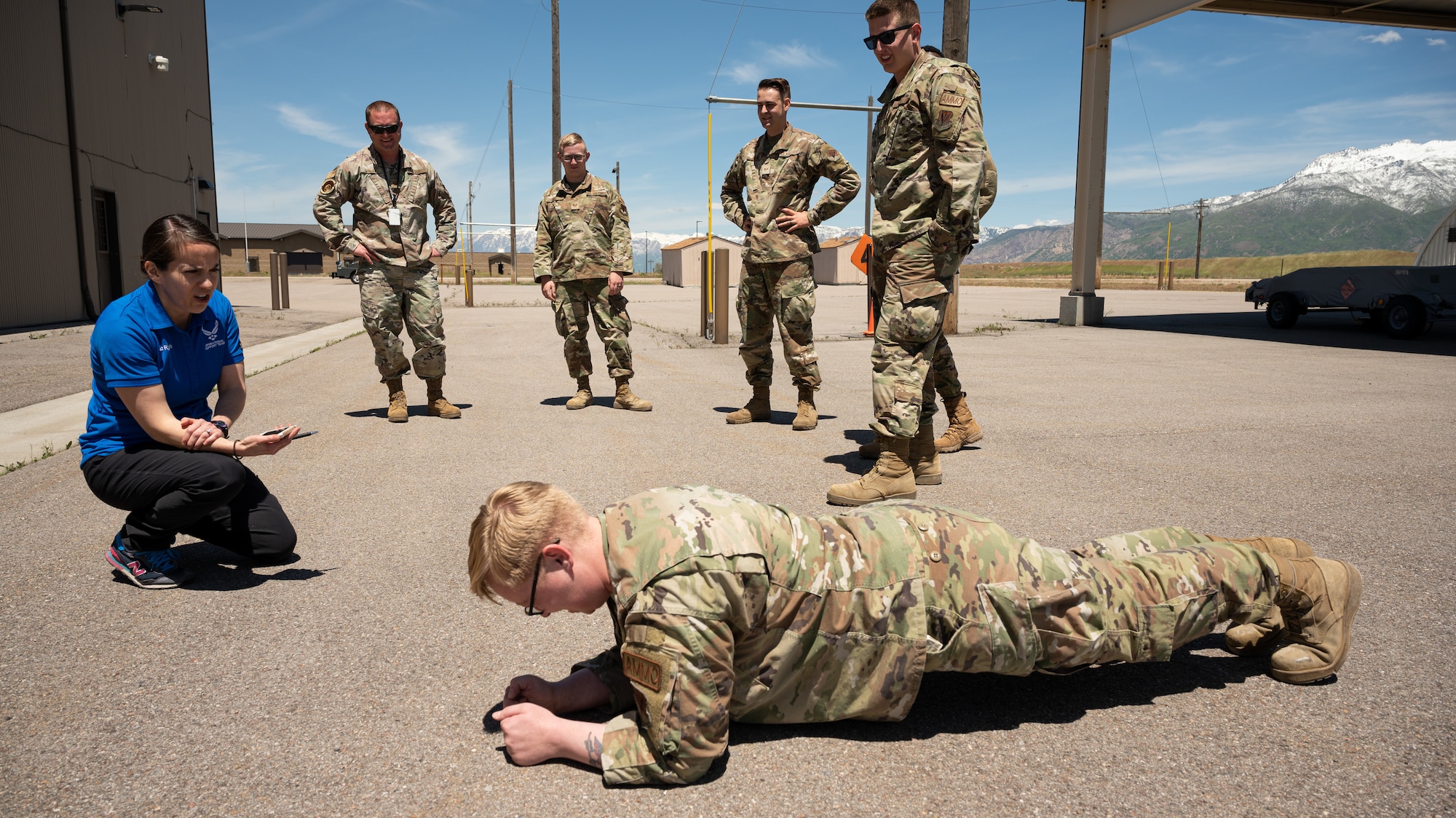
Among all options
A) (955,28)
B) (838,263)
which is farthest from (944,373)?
(838,263)

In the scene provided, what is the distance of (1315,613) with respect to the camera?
2324 mm

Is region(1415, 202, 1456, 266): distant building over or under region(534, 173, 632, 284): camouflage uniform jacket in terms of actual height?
over

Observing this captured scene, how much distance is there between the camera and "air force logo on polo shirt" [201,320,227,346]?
3.28 m

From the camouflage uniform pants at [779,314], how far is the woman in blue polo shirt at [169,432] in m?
3.50

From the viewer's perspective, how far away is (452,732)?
2.20 metres

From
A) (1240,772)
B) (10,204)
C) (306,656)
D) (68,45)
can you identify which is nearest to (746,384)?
(306,656)

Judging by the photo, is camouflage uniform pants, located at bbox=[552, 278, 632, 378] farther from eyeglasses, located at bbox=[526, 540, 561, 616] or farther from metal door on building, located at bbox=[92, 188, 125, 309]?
metal door on building, located at bbox=[92, 188, 125, 309]

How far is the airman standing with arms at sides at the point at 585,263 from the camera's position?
714 cm

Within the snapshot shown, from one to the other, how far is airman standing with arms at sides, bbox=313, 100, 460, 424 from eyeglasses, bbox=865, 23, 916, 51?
3.47 m

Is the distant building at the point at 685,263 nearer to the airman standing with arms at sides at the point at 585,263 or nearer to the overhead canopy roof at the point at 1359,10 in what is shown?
the overhead canopy roof at the point at 1359,10

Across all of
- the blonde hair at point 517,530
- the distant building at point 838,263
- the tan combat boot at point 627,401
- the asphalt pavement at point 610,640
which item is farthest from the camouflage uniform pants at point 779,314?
the distant building at point 838,263

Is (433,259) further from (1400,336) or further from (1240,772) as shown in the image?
(1400,336)

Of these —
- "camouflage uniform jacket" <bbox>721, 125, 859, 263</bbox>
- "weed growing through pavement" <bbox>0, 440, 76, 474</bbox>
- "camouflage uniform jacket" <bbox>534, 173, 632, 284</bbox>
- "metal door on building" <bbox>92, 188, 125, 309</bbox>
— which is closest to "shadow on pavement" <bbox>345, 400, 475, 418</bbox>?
"camouflage uniform jacket" <bbox>534, 173, 632, 284</bbox>

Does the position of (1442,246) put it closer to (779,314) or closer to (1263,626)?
(779,314)
